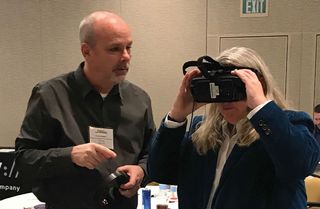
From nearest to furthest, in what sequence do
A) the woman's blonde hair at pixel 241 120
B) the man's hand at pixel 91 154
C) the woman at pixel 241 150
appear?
the woman at pixel 241 150 < the woman's blonde hair at pixel 241 120 < the man's hand at pixel 91 154

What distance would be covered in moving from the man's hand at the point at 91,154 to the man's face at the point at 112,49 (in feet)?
1.20

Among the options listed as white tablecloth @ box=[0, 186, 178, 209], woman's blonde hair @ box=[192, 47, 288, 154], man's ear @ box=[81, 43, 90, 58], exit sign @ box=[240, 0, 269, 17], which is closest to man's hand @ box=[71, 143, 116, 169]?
woman's blonde hair @ box=[192, 47, 288, 154]

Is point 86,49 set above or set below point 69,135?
above

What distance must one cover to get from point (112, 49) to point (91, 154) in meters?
0.48

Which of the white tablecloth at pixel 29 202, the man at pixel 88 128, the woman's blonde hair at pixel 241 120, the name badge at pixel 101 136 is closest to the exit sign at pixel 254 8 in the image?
the white tablecloth at pixel 29 202

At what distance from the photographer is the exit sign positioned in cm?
407

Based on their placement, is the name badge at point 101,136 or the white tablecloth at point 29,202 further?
the white tablecloth at point 29,202

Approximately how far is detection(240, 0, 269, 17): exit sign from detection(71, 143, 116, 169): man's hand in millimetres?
3102

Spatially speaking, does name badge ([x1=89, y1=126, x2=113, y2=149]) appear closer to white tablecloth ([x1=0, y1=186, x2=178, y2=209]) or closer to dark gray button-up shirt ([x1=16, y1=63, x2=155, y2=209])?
dark gray button-up shirt ([x1=16, y1=63, x2=155, y2=209])

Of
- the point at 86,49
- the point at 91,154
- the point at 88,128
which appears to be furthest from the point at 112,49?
the point at 91,154

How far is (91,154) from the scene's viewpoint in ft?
4.66

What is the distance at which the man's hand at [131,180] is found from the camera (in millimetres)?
1532

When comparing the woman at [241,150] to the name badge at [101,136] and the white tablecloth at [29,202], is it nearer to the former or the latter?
the name badge at [101,136]

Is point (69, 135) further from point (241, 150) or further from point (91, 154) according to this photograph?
point (241, 150)
